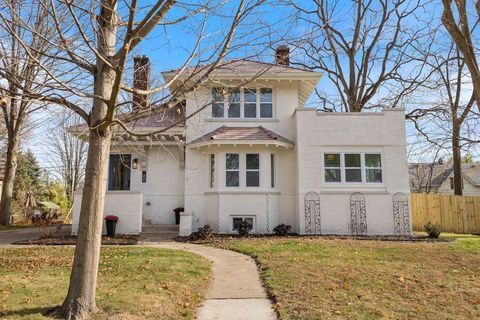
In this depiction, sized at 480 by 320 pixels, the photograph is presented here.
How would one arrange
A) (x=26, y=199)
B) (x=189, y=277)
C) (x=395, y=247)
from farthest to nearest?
(x=26, y=199) < (x=395, y=247) < (x=189, y=277)

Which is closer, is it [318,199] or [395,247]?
[395,247]

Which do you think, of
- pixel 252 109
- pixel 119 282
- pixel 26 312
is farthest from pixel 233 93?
pixel 252 109

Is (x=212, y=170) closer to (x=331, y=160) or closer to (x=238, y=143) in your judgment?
(x=238, y=143)

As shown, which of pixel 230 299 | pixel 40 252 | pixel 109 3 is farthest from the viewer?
pixel 40 252

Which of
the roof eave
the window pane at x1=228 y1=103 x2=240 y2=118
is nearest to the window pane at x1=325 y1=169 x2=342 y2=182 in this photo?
the roof eave

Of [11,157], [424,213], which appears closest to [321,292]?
[424,213]

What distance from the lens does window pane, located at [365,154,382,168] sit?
1561 cm

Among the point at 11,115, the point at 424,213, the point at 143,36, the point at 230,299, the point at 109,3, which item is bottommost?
the point at 230,299

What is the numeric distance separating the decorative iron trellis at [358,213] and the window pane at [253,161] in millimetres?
3964

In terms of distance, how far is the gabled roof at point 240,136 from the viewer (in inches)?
600

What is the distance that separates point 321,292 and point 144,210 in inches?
460

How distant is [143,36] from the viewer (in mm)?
5406

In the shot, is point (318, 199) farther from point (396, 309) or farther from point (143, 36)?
point (143, 36)

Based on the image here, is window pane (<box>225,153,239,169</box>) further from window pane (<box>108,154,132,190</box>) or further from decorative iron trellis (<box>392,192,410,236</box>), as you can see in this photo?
decorative iron trellis (<box>392,192,410,236</box>)
